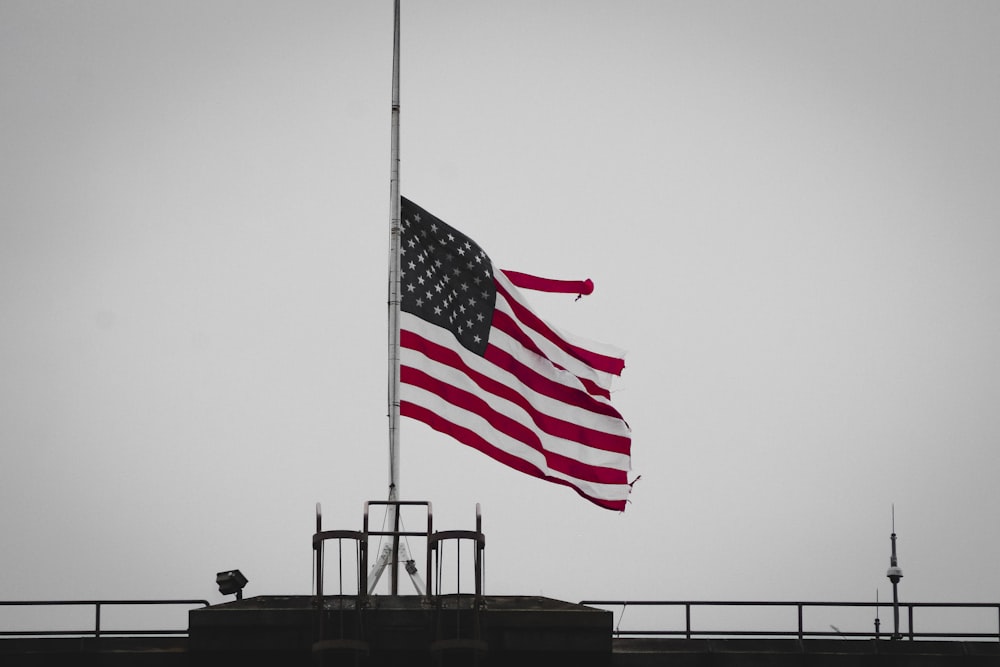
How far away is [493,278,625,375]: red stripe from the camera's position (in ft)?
83.8

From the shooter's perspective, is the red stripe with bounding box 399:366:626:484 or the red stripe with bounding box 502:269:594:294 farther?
the red stripe with bounding box 502:269:594:294

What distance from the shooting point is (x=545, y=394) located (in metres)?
25.4

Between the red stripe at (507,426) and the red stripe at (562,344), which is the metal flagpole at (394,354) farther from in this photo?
the red stripe at (562,344)

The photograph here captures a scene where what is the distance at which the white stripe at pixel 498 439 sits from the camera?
24.0 meters

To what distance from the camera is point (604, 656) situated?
20.0 metres

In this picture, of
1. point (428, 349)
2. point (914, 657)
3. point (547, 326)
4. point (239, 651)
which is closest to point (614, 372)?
point (547, 326)

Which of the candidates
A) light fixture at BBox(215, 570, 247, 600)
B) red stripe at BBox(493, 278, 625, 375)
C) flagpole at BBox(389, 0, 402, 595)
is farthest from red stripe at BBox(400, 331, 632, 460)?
light fixture at BBox(215, 570, 247, 600)

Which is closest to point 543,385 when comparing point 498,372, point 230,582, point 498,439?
point 498,372

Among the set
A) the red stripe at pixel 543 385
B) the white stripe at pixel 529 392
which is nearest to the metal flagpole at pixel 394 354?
the white stripe at pixel 529 392

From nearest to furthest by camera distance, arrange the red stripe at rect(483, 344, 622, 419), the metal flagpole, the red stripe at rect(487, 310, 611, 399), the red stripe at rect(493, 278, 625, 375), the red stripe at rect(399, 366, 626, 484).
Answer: the metal flagpole
the red stripe at rect(399, 366, 626, 484)
the red stripe at rect(483, 344, 622, 419)
the red stripe at rect(487, 310, 611, 399)
the red stripe at rect(493, 278, 625, 375)

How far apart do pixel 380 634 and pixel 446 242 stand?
794 cm

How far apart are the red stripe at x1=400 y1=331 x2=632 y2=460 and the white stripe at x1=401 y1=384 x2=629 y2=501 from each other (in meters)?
0.17

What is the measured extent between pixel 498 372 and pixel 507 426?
1.00 metres

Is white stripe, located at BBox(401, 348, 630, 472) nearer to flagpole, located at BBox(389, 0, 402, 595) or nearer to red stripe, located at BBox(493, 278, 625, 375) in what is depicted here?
flagpole, located at BBox(389, 0, 402, 595)
